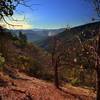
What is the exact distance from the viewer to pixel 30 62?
58.8 meters

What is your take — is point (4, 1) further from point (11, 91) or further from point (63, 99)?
point (63, 99)

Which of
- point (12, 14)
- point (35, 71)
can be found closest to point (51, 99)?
point (12, 14)

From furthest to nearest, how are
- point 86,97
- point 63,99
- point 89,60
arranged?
point 86,97
point 63,99
point 89,60

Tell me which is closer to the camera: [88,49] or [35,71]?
[88,49]

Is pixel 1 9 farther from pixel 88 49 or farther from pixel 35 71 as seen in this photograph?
pixel 35 71

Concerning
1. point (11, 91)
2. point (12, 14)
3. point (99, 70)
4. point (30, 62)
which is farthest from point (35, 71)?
point (12, 14)

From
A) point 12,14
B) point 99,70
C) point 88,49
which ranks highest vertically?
point 12,14

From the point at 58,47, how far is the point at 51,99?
14.4 m

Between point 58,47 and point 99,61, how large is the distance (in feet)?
68.0

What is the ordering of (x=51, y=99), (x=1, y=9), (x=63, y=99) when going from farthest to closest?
(x=63, y=99) < (x=51, y=99) < (x=1, y=9)

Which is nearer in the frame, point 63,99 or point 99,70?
point 99,70

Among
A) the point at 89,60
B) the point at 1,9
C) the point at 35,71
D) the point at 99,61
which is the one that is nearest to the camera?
the point at 1,9

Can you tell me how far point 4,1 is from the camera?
47.3 ft

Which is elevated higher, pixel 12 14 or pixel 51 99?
pixel 12 14
